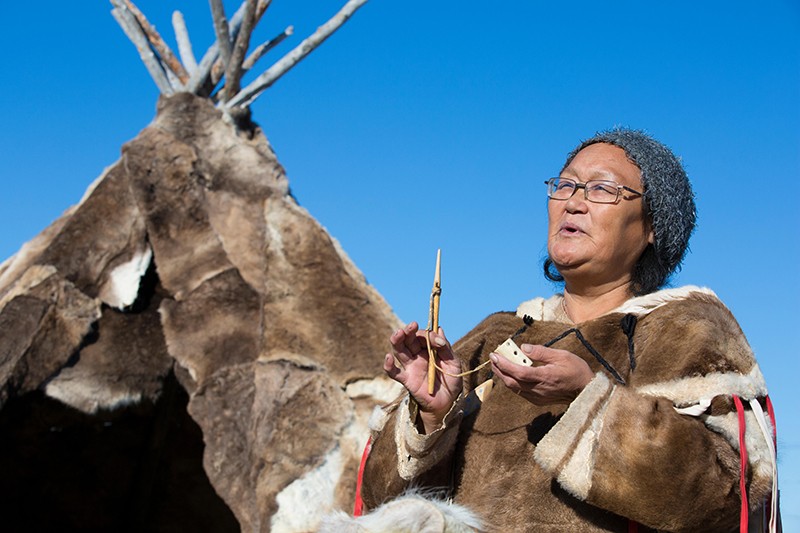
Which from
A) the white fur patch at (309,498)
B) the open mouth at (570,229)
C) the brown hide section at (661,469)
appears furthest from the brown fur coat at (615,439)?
the white fur patch at (309,498)

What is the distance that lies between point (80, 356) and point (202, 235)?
0.85 m

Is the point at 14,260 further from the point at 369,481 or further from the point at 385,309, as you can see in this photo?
the point at 369,481

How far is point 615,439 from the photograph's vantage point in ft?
6.78

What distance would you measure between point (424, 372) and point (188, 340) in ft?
10.00

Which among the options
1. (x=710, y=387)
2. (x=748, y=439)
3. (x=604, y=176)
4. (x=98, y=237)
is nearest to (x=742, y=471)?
(x=748, y=439)

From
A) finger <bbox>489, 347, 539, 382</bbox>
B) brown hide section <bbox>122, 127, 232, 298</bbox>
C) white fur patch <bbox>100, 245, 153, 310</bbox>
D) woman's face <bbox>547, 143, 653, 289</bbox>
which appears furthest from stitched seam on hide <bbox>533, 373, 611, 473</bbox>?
white fur patch <bbox>100, 245, 153, 310</bbox>

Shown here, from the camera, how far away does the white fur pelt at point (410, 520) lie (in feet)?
6.45

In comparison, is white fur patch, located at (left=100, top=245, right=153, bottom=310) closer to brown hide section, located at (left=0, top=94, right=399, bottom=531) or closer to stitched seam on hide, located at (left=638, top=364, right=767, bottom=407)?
brown hide section, located at (left=0, top=94, right=399, bottom=531)

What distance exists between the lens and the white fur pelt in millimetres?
1967

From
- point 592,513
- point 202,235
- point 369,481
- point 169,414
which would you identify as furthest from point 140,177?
point 592,513

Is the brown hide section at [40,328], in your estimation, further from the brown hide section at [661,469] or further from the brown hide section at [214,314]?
the brown hide section at [661,469]

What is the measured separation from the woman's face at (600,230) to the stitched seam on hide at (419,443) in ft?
1.45

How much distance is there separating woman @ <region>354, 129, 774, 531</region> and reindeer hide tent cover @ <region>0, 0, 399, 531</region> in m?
2.16

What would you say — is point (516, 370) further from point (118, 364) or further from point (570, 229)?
point (118, 364)
